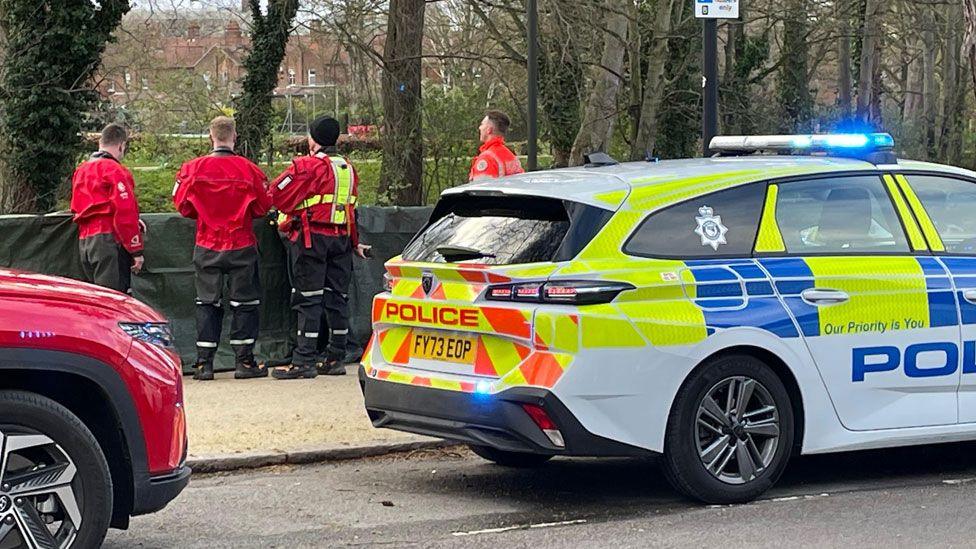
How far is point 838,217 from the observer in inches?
298

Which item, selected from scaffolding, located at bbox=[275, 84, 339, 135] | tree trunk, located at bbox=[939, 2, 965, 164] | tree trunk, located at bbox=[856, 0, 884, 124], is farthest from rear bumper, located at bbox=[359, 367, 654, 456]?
tree trunk, located at bbox=[939, 2, 965, 164]

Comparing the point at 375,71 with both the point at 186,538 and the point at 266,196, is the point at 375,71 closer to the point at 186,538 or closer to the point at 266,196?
the point at 266,196

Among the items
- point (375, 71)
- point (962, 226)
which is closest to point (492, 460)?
point (962, 226)

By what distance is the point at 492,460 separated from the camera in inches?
329

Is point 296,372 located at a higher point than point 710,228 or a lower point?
lower

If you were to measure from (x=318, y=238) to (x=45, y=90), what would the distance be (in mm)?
6509

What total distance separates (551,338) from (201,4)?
22.3 meters

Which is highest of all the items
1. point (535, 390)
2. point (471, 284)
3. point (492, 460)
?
point (471, 284)

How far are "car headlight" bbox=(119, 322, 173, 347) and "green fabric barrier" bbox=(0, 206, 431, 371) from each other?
539 cm

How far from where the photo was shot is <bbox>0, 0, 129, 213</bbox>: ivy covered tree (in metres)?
16.1

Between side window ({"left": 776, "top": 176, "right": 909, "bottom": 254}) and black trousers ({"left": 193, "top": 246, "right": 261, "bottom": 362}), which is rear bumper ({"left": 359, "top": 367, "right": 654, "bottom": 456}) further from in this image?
black trousers ({"left": 193, "top": 246, "right": 261, "bottom": 362})

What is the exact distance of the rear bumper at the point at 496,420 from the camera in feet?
21.7

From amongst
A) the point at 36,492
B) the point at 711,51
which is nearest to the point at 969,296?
the point at 711,51

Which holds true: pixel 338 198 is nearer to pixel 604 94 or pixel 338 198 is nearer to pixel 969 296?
pixel 969 296
